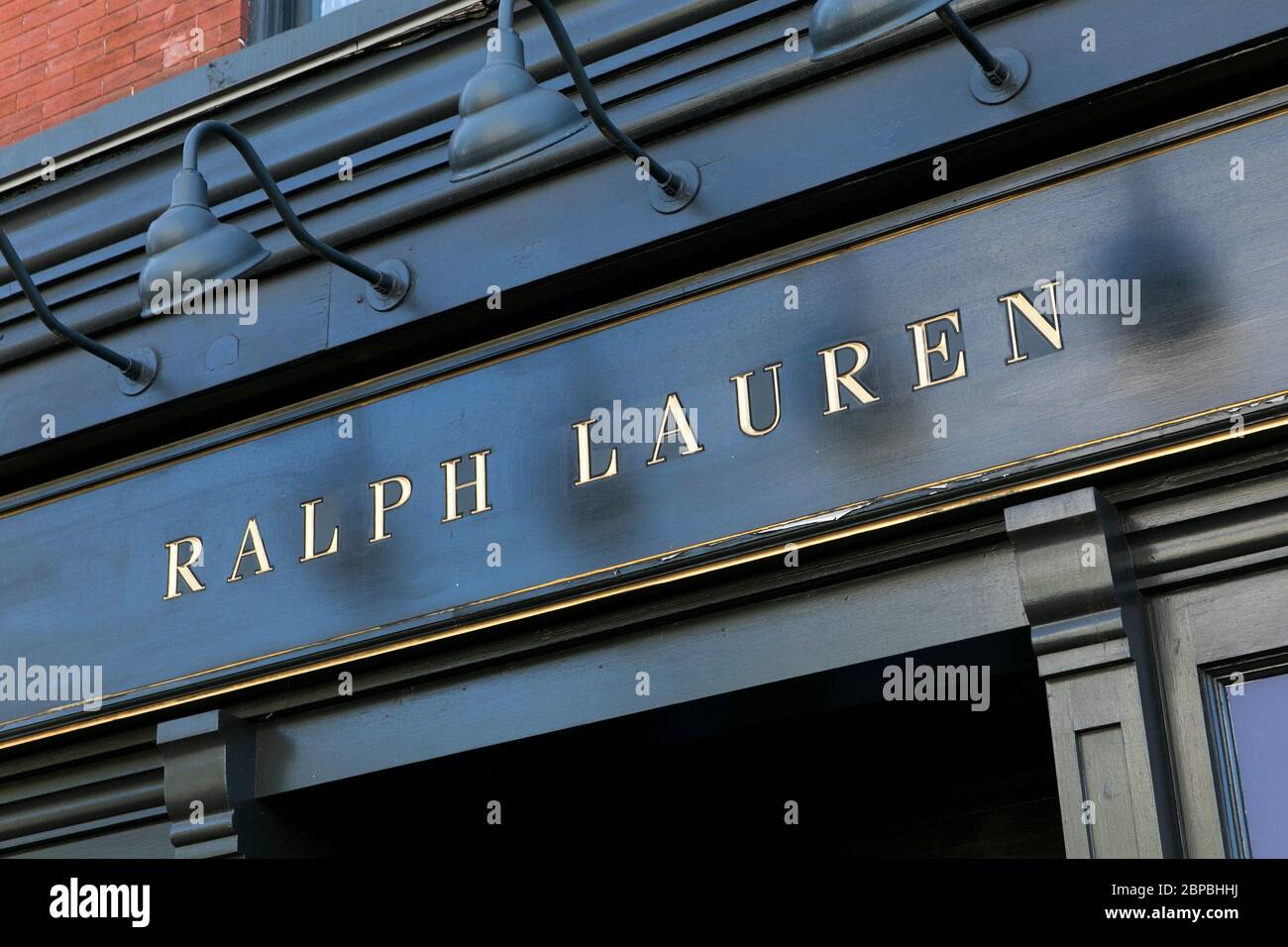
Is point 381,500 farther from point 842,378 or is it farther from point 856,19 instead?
point 856,19

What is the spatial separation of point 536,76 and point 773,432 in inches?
59.8

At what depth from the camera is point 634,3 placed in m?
5.92

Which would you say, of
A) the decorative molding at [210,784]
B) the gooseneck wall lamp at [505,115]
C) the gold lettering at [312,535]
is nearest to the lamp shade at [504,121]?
the gooseneck wall lamp at [505,115]

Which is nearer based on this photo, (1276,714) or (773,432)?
(1276,714)

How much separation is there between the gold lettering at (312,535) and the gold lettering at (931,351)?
1.94m

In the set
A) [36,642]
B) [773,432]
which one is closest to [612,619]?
[773,432]

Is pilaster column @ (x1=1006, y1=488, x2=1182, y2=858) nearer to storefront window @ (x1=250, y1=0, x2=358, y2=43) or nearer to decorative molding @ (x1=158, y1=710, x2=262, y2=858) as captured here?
decorative molding @ (x1=158, y1=710, x2=262, y2=858)

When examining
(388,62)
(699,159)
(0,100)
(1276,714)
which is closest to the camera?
(1276,714)

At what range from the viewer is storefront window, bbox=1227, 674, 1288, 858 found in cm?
459

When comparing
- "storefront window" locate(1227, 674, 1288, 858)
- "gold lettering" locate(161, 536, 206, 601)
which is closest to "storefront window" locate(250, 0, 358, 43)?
"gold lettering" locate(161, 536, 206, 601)

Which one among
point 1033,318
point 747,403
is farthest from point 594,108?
point 1033,318

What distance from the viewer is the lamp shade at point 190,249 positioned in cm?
529

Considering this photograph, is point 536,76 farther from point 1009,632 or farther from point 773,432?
point 1009,632

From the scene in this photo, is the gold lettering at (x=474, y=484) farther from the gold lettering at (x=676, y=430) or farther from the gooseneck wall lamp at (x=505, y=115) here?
the gooseneck wall lamp at (x=505, y=115)
